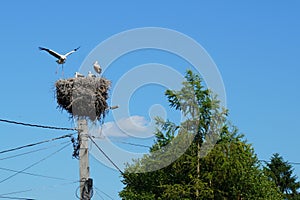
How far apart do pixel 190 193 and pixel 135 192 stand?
240cm

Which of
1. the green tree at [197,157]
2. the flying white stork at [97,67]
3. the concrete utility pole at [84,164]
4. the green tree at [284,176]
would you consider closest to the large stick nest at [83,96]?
the flying white stork at [97,67]

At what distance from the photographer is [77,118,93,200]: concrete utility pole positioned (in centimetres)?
1384

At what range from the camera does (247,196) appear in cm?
1861

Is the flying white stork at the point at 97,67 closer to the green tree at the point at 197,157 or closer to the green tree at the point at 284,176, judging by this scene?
the green tree at the point at 197,157

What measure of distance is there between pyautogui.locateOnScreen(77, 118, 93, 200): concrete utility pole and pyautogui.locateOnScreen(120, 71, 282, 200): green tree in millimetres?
3931

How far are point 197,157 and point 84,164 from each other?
175 inches

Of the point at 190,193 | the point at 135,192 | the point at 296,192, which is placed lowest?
the point at 190,193

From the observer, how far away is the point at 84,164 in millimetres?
14000

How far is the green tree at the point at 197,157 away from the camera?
57.5 feet

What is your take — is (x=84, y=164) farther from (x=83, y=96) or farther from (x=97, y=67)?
(x=97, y=67)

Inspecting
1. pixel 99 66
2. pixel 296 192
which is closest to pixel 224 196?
pixel 99 66

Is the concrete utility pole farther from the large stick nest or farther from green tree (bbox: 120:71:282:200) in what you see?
green tree (bbox: 120:71:282:200)

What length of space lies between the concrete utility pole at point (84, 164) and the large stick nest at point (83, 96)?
0.65 metres

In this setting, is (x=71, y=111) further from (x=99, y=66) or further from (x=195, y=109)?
(x=195, y=109)
